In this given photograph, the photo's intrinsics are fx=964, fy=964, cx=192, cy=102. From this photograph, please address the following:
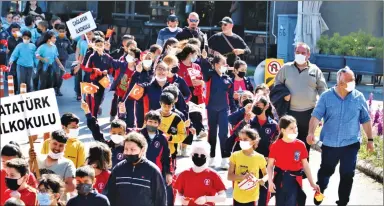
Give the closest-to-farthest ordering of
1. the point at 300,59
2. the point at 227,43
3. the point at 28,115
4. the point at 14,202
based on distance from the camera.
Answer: the point at 14,202
the point at 28,115
the point at 300,59
the point at 227,43

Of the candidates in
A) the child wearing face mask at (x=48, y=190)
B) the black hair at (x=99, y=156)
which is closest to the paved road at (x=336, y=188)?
the black hair at (x=99, y=156)

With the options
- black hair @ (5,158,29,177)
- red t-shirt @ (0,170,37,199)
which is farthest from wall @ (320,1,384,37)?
black hair @ (5,158,29,177)

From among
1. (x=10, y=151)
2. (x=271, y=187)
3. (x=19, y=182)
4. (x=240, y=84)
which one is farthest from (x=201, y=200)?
(x=240, y=84)

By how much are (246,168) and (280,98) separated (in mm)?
2571

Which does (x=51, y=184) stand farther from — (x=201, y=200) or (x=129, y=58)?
(x=129, y=58)

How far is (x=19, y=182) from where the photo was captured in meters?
→ 7.67

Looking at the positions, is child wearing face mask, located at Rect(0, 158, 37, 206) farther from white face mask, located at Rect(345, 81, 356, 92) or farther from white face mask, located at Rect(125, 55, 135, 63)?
white face mask, located at Rect(125, 55, 135, 63)

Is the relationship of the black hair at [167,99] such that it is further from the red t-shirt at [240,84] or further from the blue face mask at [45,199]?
the blue face mask at [45,199]

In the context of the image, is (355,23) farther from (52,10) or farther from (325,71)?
(52,10)

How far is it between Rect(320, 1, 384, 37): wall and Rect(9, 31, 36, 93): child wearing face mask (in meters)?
8.92

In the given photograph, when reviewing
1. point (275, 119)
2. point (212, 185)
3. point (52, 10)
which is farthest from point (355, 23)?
point (212, 185)

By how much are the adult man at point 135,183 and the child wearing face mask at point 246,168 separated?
4.54 ft

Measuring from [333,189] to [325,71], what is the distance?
11.1 meters

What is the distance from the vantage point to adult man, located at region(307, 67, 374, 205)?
10.4 m
